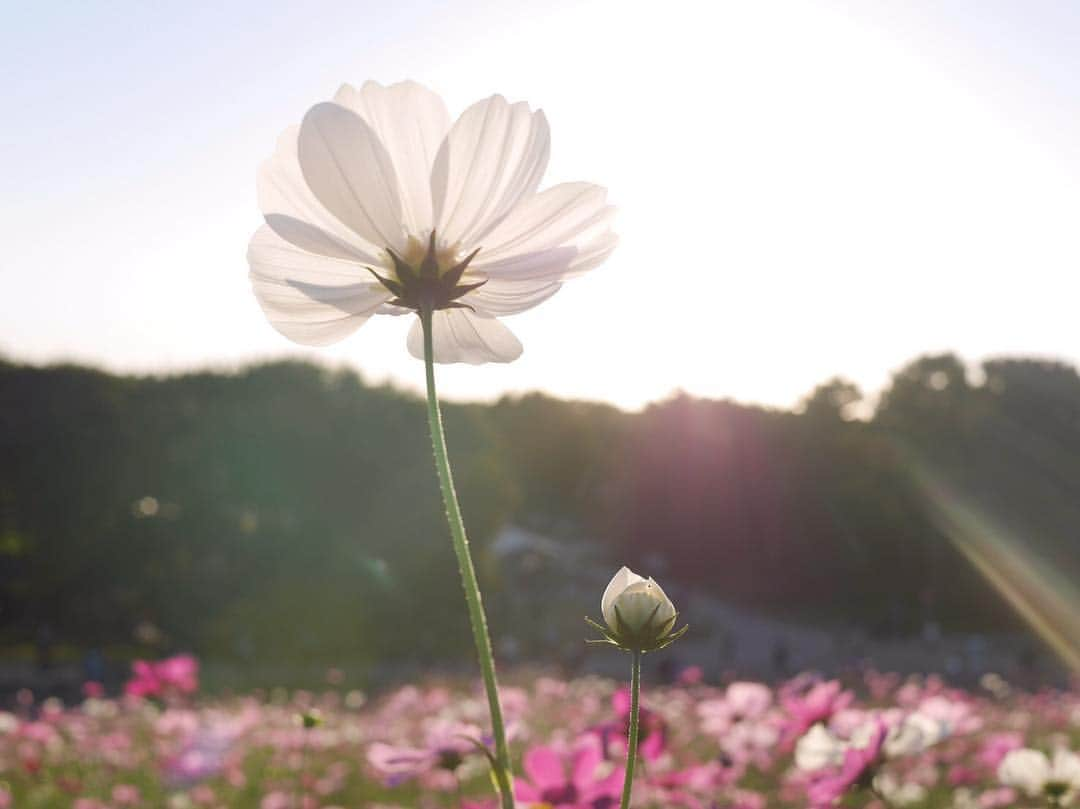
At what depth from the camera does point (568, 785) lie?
1.05 metres

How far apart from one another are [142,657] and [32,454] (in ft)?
8.68

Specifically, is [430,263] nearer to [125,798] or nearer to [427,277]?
[427,277]

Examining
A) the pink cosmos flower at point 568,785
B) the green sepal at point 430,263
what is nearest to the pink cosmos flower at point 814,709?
the pink cosmos flower at point 568,785

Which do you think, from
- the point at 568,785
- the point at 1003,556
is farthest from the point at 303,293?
Result: the point at 1003,556

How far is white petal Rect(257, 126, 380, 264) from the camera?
742mm

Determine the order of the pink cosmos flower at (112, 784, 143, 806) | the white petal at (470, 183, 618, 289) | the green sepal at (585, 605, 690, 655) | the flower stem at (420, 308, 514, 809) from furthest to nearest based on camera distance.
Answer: the pink cosmos flower at (112, 784, 143, 806) < the white petal at (470, 183, 618, 289) < the green sepal at (585, 605, 690, 655) < the flower stem at (420, 308, 514, 809)

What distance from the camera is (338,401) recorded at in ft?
41.0

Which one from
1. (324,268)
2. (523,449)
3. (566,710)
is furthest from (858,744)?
(523,449)

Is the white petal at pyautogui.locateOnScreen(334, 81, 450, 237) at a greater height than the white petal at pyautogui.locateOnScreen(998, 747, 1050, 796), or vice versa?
the white petal at pyautogui.locateOnScreen(334, 81, 450, 237)

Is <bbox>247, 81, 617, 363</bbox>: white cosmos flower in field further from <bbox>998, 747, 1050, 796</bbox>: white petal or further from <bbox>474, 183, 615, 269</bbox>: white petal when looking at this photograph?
<bbox>998, 747, 1050, 796</bbox>: white petal

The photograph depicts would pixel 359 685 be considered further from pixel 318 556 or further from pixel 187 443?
pixel 187 443

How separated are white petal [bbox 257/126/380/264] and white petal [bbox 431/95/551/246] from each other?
0.07m

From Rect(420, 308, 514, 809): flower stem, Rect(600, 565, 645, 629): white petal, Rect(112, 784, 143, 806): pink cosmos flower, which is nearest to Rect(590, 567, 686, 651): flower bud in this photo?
Rect(600, 565, 645, 629): white petal

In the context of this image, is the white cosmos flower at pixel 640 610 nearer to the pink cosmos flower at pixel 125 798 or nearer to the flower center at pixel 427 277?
the flower center at pixel 427 277
